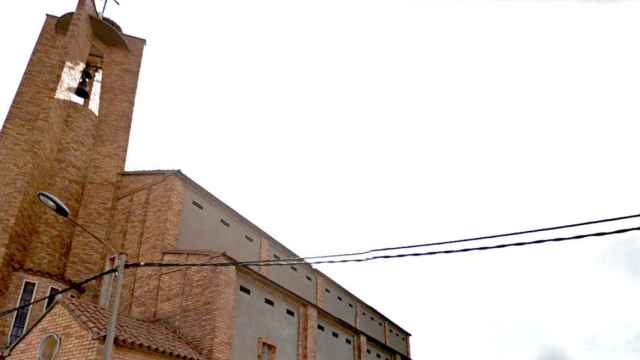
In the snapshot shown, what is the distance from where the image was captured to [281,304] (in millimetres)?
21922

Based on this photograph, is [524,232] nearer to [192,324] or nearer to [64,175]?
[192,324]

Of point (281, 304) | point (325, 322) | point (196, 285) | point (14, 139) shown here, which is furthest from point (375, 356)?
point (14, 139)

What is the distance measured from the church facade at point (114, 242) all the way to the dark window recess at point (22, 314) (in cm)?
4

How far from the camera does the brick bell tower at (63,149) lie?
64.4 feet

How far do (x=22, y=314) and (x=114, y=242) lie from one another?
4615mm

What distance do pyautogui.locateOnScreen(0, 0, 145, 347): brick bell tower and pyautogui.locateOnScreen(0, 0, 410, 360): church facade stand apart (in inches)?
2.2

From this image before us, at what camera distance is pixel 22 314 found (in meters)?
19.1

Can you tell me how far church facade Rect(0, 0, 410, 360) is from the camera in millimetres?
16984

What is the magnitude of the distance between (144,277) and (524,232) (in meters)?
16.2

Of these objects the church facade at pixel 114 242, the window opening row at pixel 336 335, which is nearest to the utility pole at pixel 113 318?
the church facade at pixel 114 242

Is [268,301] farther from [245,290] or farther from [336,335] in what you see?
[336,335]

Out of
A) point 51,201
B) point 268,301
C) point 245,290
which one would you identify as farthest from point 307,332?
point 51,201

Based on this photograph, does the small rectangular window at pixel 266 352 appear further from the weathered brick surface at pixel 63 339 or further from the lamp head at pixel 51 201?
the lamp head at pixel 51 201

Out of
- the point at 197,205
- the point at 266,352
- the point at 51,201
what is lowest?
the point at 266,352
